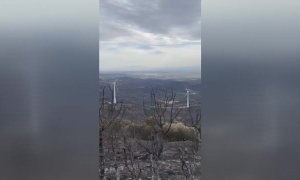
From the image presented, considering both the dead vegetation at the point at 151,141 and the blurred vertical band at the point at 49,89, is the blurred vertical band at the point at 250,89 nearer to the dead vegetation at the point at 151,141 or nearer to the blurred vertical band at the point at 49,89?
the dead vegetation at the point at 151,141

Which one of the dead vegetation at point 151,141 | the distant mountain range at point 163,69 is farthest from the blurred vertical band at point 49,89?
the distant mountain range at point 163,69

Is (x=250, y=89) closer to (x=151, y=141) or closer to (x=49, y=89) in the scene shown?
(x=151, y=141)

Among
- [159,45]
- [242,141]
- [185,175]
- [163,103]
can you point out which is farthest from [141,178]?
[159,45]

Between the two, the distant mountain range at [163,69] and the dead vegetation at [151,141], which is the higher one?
the distant mountain range at [163,69]

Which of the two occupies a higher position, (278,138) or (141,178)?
(278,138)

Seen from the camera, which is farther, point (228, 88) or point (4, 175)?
point (4, 175)

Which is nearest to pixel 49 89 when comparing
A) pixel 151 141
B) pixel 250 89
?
pixel 151 141

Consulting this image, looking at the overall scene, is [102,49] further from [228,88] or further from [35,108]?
[228,88]

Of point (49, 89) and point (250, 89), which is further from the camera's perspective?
point (49, 89)
